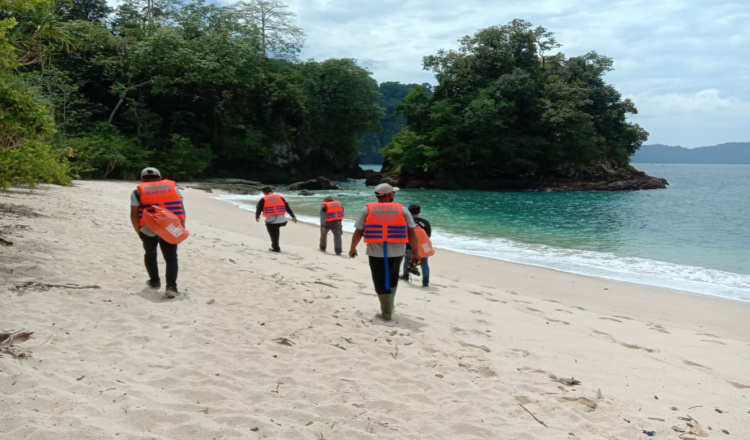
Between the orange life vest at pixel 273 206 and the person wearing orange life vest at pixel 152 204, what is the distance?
480 cm

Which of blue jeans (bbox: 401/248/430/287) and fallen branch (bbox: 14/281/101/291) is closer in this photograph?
fallen branch (bbox: 14/281/101/291)

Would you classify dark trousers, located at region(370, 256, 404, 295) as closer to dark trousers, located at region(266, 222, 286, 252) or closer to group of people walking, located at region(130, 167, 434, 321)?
group of people walking, located at region(130, 167, 434, 321)

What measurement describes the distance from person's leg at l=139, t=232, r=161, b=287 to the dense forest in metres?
Result: 28.6

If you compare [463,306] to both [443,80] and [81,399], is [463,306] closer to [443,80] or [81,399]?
[81,399]

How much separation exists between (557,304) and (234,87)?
41.8 m

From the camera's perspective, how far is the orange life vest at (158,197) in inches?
236

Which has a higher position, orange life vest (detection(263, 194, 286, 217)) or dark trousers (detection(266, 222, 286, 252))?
orange life vest (detection(263, 194, 286, 217))

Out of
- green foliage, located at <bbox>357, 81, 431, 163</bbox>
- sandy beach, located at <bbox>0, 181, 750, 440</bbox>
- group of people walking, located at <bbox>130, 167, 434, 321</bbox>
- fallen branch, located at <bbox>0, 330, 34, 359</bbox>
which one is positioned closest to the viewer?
sandy beach, located at <bbox>0, 181, 750, 440</bbox>

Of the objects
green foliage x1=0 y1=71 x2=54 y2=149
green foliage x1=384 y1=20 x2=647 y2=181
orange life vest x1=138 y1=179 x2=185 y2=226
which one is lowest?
orange life vest x1=138 y1=179 x2=185 y2=226

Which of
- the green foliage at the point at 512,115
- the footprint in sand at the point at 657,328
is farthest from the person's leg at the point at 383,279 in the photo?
the green foliage at the point at 512,115

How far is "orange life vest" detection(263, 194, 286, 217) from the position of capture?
11.1 meters

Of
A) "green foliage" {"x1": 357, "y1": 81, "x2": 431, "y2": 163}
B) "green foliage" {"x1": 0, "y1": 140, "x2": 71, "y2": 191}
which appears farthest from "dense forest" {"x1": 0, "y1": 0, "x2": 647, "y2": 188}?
"green foliage" {"x1": 357, "y1": 81, "x2": 431, "y2": 163}

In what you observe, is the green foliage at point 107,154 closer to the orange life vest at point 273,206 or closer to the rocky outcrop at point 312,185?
the rocky outcrop at point 312,185

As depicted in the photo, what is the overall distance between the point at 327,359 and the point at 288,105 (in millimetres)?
46612
